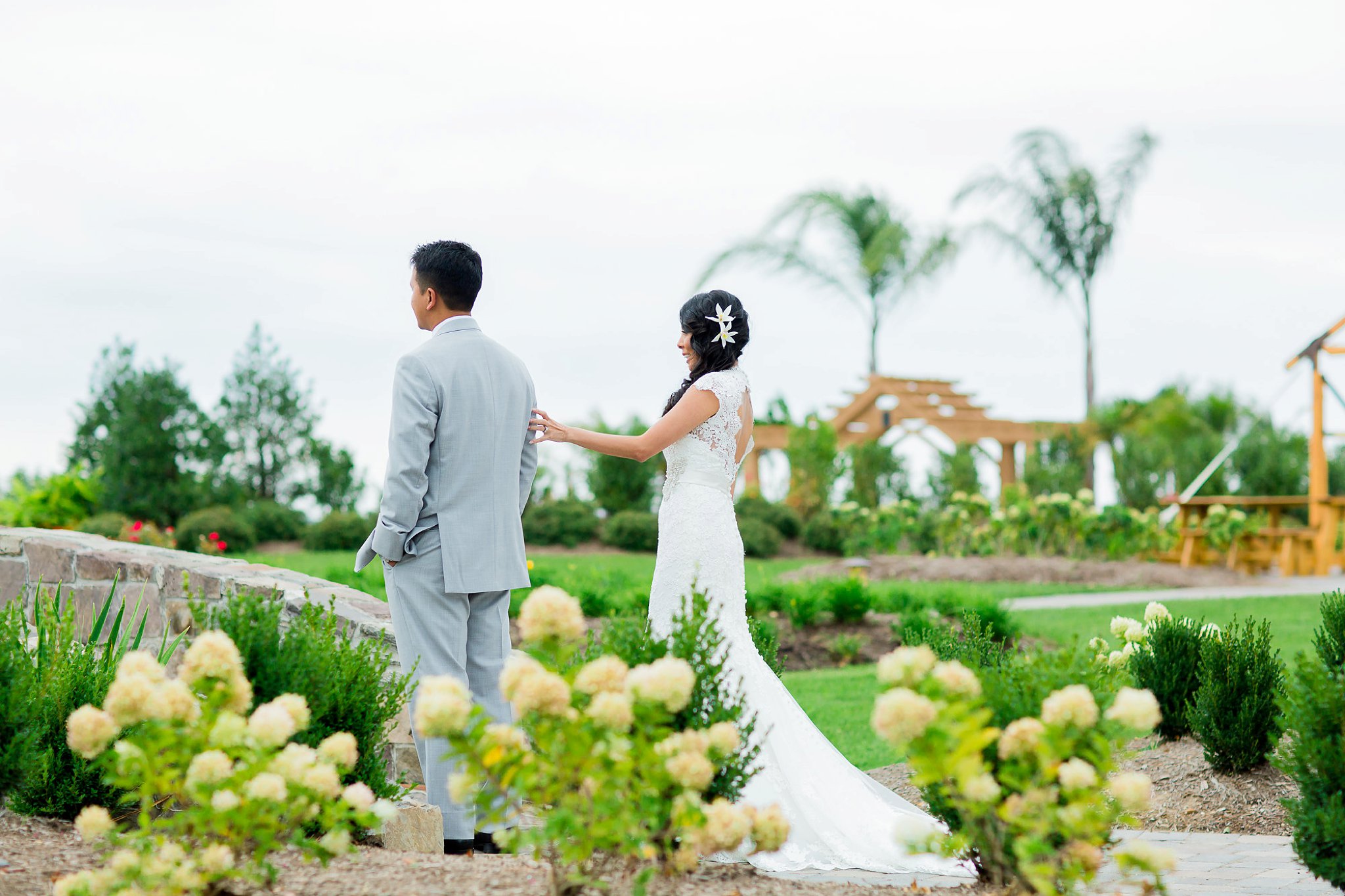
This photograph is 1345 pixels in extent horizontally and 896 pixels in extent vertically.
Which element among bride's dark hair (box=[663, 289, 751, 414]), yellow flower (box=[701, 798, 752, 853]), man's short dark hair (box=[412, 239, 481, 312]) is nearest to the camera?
yellow flower (box=[701, 798, 752, 853])

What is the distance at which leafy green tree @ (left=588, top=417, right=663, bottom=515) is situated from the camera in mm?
19734

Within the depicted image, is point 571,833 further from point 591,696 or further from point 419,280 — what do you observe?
point 419,280

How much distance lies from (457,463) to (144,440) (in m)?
15.8

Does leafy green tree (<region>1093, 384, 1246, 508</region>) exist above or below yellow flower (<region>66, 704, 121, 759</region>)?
above

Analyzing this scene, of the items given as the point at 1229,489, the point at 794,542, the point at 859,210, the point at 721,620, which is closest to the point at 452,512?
the point at 721,620

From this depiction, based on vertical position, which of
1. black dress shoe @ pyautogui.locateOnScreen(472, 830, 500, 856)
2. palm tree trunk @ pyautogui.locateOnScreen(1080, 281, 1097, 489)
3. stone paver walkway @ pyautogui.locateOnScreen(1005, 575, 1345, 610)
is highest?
palm tree trunk @ pyautogui.locateOnScreen(1080, 281, 1097, 489)

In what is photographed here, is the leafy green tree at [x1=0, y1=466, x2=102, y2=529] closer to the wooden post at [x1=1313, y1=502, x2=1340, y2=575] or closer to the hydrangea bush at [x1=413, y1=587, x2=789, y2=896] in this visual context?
the hydrangea bush at [x1=413, y1=587, x2=789, y2=896]

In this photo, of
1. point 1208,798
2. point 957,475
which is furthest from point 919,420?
point 1208,798

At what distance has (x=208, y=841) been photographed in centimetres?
288

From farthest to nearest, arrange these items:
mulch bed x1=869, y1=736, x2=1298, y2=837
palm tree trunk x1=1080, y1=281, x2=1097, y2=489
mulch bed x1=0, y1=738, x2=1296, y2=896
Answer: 1. palm tree trunk x1=1080, y1=281, x2=1097, y2=489
2. mulch bed x1=869, y1=736, x2=1298, y2=837
3. mulch bed x1=0, y1=738, x2=1296, y2=896

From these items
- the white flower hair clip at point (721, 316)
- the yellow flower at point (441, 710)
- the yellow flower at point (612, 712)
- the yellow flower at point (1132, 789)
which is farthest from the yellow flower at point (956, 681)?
the white flower hair clip at point (721, 316)

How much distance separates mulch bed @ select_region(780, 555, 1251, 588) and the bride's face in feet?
30.9

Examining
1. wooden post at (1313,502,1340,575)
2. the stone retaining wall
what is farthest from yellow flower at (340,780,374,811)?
wooden post at (1313,502,1340,575)

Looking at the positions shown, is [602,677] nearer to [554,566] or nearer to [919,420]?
[554,566]
